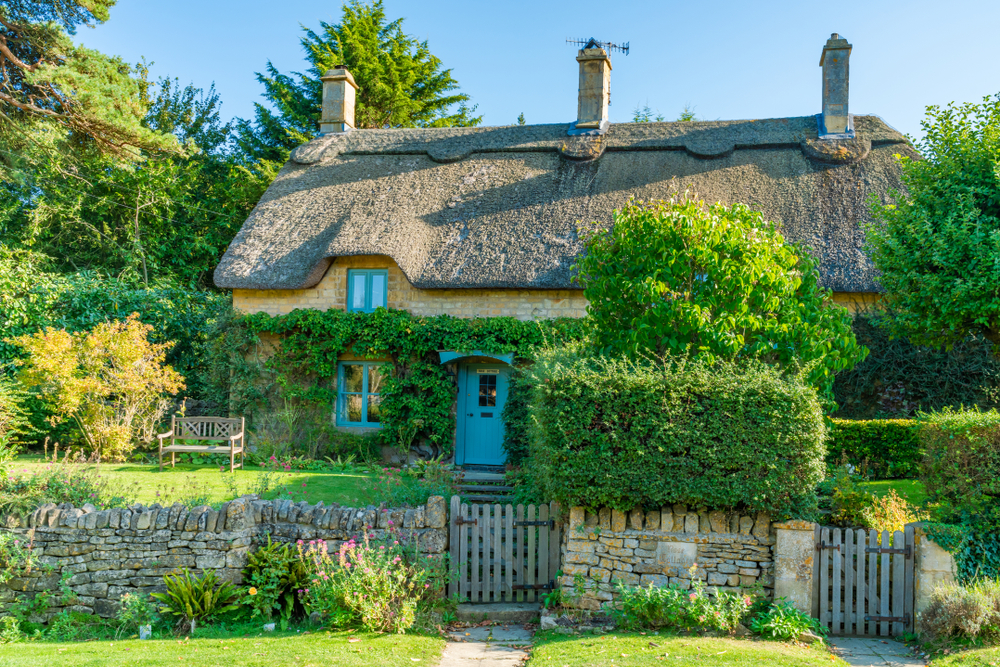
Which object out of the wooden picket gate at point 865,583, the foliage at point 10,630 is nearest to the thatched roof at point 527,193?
the wooden picket gate at point 865,583

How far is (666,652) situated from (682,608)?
0.69 m

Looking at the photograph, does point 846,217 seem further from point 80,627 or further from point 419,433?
point 80,627

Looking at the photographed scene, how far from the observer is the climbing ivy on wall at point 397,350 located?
41.0 feet

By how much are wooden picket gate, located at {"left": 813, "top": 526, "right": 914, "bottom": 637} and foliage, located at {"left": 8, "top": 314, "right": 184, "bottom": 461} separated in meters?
10.4

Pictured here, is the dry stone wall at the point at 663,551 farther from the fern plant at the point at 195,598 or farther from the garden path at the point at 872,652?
the fern plant at the point at 195,598

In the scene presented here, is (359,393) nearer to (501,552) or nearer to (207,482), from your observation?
(207,482)

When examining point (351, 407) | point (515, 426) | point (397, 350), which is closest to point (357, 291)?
point (397, 350)

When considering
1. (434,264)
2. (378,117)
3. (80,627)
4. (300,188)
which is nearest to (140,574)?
(80,627)

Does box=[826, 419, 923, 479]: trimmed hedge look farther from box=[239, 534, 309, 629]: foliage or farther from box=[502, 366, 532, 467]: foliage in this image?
box=[239, 534, 309, 629]: foliage

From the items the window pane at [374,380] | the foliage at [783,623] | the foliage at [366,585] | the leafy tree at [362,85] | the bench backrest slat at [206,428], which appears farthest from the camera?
the leafy tree at [362,85]

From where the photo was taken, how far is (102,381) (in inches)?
Result: 447

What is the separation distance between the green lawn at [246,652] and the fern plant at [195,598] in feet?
1.30

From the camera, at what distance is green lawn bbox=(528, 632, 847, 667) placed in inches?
210

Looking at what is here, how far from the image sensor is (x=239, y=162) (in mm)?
22797
